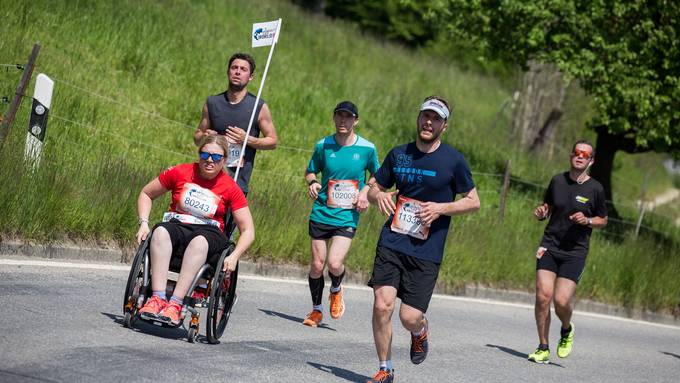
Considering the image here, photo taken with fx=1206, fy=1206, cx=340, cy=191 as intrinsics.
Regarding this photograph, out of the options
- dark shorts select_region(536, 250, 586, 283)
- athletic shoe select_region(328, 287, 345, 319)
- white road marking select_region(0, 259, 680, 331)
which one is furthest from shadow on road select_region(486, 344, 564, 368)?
white road marking select_region(0, 259, 680, 331)

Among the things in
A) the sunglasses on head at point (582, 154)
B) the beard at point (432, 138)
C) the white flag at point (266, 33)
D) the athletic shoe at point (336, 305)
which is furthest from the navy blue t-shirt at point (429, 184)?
the white flag at point (266, 33)

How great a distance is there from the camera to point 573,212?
477 inches

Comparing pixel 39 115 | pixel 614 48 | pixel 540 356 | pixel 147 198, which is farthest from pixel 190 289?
pixel 614 48

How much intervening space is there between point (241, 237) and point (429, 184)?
1530 mm

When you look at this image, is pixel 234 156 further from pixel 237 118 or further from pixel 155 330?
pixel 155 330

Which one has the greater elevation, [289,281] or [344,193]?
[344,193]

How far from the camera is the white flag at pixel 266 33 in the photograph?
1292 cm

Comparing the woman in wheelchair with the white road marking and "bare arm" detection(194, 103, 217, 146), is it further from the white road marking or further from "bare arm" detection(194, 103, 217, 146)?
the white road marking

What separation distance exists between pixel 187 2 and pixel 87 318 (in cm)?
2040

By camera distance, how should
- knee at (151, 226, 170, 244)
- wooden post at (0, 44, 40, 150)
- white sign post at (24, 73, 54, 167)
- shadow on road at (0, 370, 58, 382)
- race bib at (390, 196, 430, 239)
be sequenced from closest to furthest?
shadow on road at (0, 370, 58, 382) < race bib at (390, 196, 430, 239) < knee at (151, 226, 170, 244) < wooden post at (0, 44, 40, 150) < white sign post at (24, 73, 54, 167)

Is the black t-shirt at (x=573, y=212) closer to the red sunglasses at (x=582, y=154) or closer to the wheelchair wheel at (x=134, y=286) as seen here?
the red sunglasses at (x=582, y=154)

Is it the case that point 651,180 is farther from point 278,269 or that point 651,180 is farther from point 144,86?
point 278,269

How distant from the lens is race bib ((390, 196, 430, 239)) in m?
8.41

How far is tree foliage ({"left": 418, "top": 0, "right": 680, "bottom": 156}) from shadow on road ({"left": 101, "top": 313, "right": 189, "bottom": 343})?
A: 17451 millimetres
